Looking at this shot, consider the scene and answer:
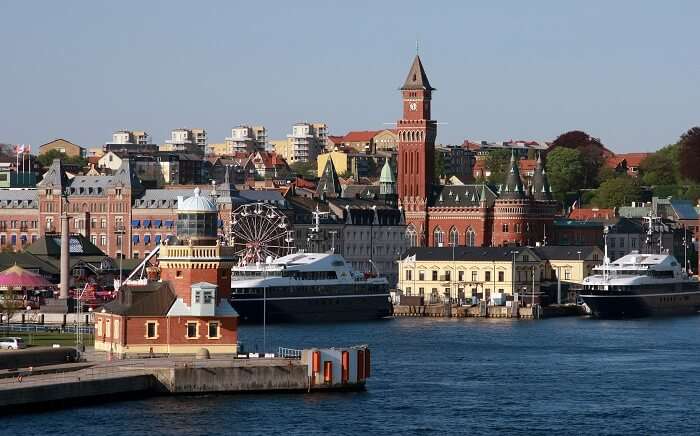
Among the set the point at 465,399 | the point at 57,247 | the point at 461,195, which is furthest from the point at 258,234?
the point at 465,399

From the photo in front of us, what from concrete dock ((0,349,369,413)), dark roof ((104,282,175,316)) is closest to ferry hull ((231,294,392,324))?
dark roof ((104,282,175,316))

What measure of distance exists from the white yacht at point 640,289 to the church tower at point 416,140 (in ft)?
117

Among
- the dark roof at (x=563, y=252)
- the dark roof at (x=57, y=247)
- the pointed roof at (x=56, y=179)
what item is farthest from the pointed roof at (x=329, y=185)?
the dark roof at (x=57, y=247)

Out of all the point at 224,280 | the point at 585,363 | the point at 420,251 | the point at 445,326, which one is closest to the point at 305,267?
the point at 445,326

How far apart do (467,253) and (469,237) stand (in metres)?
25.0

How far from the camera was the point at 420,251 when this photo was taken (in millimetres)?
161375

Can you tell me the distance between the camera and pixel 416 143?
18975cm

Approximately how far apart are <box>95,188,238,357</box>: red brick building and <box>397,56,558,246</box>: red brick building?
99.2m

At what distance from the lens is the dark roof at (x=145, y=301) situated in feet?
261

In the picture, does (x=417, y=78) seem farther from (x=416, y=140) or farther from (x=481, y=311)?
(x=481, y=311)

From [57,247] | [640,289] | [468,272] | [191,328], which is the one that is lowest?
[191,328]

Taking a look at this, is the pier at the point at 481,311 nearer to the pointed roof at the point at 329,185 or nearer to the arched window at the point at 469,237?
the arched window at the point at 469,237

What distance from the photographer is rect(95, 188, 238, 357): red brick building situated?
79.4 metres

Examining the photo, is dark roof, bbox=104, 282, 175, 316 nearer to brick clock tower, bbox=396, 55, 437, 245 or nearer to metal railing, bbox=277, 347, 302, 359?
metal railing, bbox=277, 347, 302, 359
